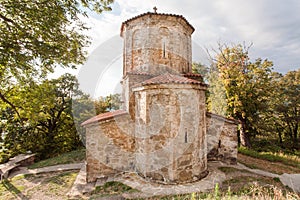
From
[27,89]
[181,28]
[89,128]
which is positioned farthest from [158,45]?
[27,89]

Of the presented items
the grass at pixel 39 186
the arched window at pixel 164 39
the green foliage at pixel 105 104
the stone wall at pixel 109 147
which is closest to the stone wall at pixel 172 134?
the stone wall at pixel 109 147

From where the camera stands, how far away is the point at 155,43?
8.61m

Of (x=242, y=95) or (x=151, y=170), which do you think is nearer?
(x=151, y=170)

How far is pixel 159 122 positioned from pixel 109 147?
2.75m

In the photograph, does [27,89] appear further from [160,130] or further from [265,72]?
[265,72]

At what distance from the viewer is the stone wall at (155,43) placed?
857 cm

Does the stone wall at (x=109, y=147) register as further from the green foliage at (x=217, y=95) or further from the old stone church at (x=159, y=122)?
the green foliage at (x=217, y=95)

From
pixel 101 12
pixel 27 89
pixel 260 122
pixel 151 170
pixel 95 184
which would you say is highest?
pixel 101 12

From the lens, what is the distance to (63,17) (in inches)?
219

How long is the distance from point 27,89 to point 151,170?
22.7ft

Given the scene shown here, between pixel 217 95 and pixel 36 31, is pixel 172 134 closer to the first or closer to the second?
pixel 36 31

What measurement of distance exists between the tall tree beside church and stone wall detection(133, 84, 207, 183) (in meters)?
8.26

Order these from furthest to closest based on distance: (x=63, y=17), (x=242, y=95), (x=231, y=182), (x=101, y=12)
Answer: (x=242, y=95) → (x=101, y=12) → (x=231, y=182) → (x=63, y=17)

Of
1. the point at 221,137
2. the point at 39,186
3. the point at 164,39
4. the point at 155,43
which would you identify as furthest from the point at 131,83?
the point at 39,186
